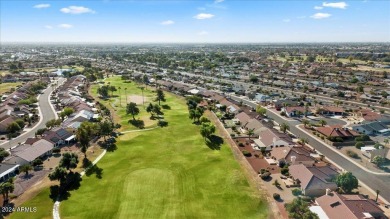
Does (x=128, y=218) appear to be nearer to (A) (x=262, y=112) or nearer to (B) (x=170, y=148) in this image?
(B) (x=170, y=148)

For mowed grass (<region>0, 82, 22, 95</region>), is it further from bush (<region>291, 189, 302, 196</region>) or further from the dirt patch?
bush (<region>291, 189, 302, 196</region>)

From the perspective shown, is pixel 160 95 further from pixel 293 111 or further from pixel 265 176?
pixel 265 176

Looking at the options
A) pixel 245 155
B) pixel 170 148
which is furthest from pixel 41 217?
pixel 245 155

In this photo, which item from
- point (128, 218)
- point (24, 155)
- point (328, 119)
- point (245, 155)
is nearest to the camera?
point (128, 218)

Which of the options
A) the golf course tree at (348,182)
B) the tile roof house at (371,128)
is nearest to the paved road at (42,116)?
the golf course tree at (348,182)

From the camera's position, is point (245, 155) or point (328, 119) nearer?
point (245, 155)

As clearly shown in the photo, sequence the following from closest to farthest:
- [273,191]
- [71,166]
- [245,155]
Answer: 1. [273,191]
2. [71,166]
3. [245,155]

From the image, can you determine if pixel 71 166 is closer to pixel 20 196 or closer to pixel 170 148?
pixel 20 196
